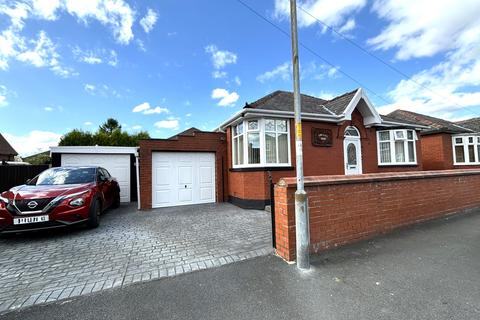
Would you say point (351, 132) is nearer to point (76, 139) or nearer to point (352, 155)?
point (352, 155)

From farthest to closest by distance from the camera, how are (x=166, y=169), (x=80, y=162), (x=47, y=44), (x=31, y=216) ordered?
(x=80, y=162) < (x=166, y=169) < (x=47, y=44) < (x=31, y=216)

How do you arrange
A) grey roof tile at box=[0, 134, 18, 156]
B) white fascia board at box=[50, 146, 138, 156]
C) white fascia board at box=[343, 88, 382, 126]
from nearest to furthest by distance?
white fascia board at box=[343, 88, 382, 126] < white fascia board at box=[50, 146, 138, 156] < grey roof tile at box=[0, 134, 18, 156]

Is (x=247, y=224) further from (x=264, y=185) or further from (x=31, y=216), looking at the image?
(x=31, y=216)

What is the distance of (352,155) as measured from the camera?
32.7ft

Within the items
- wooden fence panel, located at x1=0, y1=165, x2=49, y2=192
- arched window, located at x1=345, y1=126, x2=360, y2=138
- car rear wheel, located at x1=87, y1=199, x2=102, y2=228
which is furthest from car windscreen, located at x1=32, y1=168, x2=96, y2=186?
arched window, located at x1=345, y1=126, x2=360, y2=138

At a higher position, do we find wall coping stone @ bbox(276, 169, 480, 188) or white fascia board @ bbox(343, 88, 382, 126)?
white fascia board @ bbox(343, 88, 382, 126)

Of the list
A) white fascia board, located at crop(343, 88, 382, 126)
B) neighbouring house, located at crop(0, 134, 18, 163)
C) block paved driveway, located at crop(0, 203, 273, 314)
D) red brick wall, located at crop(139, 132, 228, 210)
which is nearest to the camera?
block paved driveway, located at crop(0, 203, 273, 314)

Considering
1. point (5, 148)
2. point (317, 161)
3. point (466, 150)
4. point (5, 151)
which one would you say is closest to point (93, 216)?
point (317, 161)

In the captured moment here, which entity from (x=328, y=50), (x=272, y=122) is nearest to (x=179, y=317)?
(x=272, y=122)

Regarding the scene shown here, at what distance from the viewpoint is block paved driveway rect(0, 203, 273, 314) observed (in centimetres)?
291

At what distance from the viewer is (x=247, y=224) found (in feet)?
19.1

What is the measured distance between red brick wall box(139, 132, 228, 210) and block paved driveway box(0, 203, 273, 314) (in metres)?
2.06

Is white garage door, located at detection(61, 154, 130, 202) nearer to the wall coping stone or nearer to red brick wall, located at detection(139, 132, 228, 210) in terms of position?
red brick wall, located at detection(139, 132, 228, 210)

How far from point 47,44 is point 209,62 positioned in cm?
633
